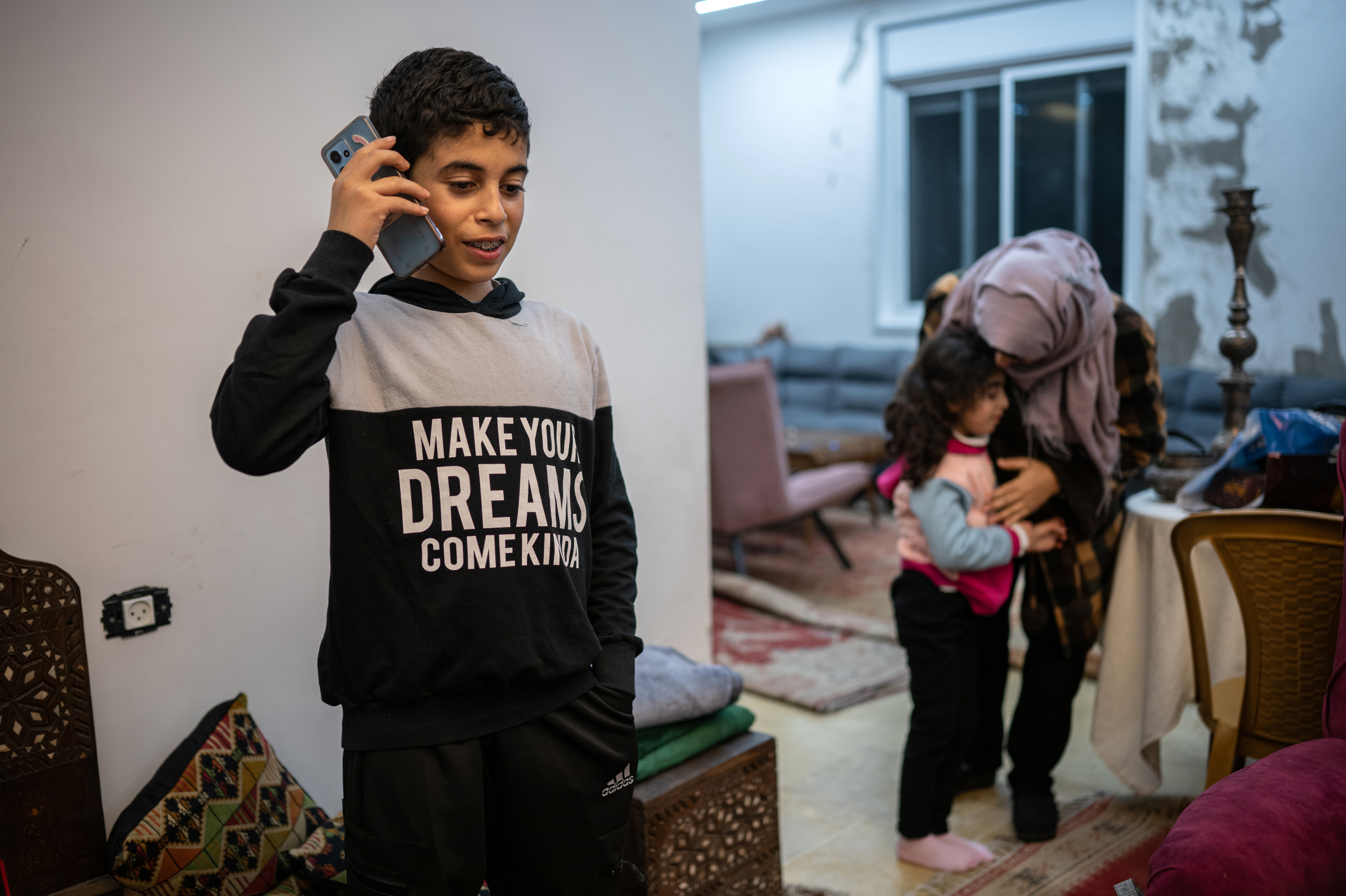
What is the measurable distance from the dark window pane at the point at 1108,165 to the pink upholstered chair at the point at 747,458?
2.86 meters

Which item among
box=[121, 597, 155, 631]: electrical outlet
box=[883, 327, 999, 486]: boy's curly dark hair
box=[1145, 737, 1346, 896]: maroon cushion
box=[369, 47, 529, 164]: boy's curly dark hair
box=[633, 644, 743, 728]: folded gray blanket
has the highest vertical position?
box=[369, 47, 529, 164]: boy's curly dark hair

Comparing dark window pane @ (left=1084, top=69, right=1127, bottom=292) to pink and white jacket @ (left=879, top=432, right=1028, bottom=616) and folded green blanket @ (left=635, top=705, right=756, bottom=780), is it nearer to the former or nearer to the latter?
pink and white jacket @ (left=879, top=432, right=1028, bottom=616)

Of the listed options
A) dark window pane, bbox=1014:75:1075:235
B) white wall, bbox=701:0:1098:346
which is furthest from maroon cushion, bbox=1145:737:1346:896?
white wall, bbox=701:0:1098:346

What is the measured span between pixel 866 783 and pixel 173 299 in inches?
77.1

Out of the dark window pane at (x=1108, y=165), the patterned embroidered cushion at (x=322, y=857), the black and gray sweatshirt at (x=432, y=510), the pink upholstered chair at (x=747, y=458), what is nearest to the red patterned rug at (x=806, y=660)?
the pink upholstered chair at (x=747, y=458)

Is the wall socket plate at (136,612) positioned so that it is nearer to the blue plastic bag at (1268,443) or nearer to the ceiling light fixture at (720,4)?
the blue plastic bag at (1268,443)

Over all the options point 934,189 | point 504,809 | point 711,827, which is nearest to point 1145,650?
point 711,827

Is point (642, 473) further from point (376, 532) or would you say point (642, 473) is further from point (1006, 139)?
point (1006, 139)

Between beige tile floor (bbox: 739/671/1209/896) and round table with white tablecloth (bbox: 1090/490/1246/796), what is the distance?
0.24 metres

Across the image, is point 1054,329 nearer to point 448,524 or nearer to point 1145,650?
point 1145,650

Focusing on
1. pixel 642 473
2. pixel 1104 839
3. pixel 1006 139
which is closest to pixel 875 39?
pixel 1006 139

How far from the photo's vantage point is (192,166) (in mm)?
1644

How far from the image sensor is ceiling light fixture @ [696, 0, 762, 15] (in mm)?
6484

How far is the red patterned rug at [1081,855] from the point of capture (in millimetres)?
2045
